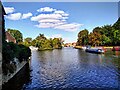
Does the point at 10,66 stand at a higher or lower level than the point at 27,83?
higher

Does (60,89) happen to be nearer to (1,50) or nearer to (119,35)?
(1,50)

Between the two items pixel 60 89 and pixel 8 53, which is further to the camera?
pixel 8 53

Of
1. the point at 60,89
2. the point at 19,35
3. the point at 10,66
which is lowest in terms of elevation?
the point at 60,89

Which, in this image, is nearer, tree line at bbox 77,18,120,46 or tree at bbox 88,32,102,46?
tree line at bbox 77,18,120,46

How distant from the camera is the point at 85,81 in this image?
24422 mm

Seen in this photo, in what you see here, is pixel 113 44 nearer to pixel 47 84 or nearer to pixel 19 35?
pixel 19 35

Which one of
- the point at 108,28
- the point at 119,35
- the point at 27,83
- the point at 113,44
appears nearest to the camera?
the point at 27,83

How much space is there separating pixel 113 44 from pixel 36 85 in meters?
88.5

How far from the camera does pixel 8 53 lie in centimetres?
2403

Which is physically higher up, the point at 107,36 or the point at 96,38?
the point at 107,36

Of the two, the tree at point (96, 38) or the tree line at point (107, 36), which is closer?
the tree line at point (107, 36)

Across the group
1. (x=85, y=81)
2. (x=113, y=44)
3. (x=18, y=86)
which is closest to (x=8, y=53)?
(x=18, y=86)

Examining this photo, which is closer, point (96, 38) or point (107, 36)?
point (107, 36)

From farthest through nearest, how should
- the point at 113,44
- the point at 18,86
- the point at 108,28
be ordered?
the point at 108,28, the point at 113,44, the point at 18,86
